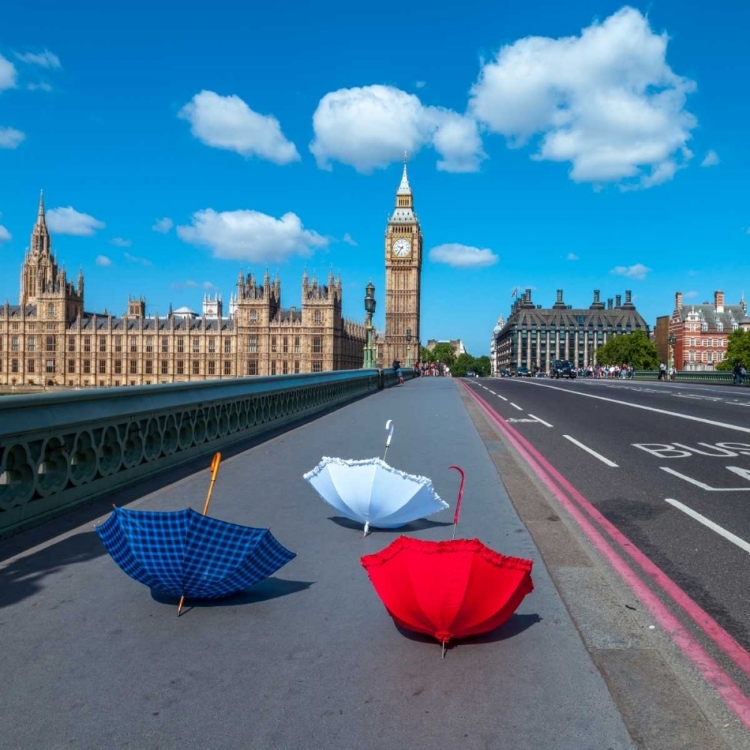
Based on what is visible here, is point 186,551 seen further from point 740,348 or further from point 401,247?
point 401,247

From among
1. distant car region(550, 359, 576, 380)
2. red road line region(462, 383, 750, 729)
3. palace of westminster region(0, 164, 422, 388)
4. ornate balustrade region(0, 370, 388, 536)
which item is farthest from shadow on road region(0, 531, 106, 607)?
palace of westminster region(0, 164, 422, 388)

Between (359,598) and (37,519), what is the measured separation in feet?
10.6

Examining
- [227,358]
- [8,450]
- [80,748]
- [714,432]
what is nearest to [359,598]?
[80,748]

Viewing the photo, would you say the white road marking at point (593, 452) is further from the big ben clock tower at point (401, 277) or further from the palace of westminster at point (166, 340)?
the big ben clock tower at point (401, 277)

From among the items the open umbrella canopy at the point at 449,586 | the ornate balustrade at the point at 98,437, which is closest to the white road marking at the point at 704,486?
the open umbrella canopy at the point at 449,586

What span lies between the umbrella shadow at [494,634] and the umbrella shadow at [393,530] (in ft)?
7.43

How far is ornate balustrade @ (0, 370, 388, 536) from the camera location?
5.93m

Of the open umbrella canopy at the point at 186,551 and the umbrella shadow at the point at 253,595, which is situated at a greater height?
the open umbrella canopy at the point at 186,551

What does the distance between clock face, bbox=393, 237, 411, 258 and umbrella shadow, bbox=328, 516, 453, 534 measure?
154 meters

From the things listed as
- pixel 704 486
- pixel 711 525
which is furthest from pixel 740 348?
pixel 711 525

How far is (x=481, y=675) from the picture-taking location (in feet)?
11.7

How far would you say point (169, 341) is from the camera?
122 metres

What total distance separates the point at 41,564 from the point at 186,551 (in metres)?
1.91

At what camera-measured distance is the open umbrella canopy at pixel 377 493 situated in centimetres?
593
